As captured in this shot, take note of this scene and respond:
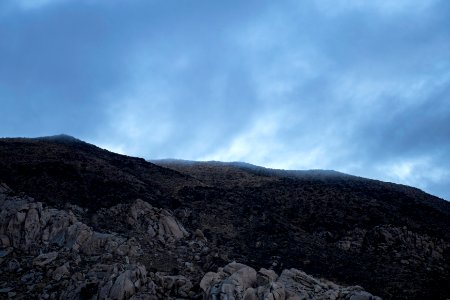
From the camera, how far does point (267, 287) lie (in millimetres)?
17000

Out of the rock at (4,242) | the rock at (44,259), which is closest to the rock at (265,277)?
the rock at (44,259)

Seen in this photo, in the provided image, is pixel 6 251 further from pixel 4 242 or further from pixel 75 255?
pixel 75 255

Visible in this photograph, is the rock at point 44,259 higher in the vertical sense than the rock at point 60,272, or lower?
higher

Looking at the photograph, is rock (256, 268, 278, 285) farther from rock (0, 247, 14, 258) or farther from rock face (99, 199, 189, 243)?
rock (0, 247, 14, 258)

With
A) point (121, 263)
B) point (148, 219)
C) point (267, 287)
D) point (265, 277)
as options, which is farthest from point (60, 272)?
point (267, 287)

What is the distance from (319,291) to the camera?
696 inches

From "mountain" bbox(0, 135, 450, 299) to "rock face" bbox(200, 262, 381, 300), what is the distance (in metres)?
0.06

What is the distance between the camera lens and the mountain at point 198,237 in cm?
1858

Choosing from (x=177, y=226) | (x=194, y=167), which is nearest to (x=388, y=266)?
(x=177, y=226)

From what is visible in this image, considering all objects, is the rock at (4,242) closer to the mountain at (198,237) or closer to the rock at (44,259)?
the mountain at (198,237)

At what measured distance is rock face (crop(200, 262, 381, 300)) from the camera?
1653cm

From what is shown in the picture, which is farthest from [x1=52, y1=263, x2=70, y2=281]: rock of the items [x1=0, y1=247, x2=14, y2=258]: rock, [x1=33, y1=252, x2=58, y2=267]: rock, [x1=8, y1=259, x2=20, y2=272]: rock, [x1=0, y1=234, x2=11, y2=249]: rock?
[x1=0, y1=234, x2=11, y2=249]: rock

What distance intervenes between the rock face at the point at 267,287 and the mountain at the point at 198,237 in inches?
2.5

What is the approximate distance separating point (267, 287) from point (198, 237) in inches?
413
